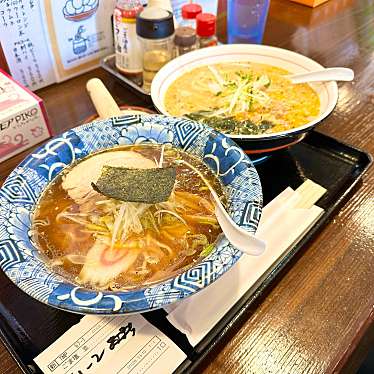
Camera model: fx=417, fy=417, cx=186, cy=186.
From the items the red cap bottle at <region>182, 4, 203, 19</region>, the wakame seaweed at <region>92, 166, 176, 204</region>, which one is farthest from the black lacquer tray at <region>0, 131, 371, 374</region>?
the red cap bottle at <region>182, 4, 203, 19</region>

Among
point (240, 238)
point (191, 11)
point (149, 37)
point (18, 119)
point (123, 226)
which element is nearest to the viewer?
point (240, 238)

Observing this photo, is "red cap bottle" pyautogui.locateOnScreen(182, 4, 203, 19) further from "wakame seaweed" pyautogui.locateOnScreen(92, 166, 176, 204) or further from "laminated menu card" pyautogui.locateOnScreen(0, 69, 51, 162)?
"wakame seaweed" pyautogui.locateOnScreen(92, 166, 176, 204)

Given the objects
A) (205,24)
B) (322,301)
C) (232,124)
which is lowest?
(322,301)

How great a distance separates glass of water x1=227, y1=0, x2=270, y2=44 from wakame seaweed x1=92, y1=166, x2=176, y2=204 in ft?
3.58

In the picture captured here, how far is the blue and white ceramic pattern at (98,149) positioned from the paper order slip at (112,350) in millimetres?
166

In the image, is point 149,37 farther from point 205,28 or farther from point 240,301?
point 240,301

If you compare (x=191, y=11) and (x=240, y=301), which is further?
(x=191, y=11)

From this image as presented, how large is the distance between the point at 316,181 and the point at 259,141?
233 mm

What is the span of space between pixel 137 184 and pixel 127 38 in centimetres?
79

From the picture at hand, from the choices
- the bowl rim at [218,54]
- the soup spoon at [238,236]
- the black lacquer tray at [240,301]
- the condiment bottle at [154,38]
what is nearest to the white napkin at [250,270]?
the black lacquer tray at [240,301]

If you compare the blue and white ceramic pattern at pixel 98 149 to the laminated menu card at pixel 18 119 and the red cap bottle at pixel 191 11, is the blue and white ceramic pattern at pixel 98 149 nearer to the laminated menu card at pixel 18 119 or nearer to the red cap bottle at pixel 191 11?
the laminated menu card at pixel 18 119

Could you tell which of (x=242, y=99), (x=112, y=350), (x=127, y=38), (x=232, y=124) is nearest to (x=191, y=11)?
(x=127, y=38)

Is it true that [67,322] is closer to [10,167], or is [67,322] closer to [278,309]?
[278,309]

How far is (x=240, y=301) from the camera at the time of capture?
2.72 feet
